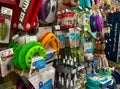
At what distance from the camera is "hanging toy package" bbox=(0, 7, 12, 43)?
107 cm

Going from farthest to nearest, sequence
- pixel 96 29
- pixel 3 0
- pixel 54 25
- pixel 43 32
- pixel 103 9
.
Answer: pixel 103 9, pixel 96 29, pixel 54 25, pixel 43 32, pixel 3 0

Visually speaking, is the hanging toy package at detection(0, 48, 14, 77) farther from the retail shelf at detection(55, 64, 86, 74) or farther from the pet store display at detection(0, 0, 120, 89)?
the retail shelf at detection(55, 64, 86, 74)

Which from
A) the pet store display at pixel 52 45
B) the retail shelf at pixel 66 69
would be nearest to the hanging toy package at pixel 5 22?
the pet store display at pixel 52 45

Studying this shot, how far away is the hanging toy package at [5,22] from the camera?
107 cm

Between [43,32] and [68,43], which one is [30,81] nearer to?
[43,32]

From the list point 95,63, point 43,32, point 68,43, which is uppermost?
point 43,32

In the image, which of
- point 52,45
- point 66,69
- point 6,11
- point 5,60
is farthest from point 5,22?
point 66,69

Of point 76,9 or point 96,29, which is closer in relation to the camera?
point 76,9

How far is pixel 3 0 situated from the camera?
102 cm

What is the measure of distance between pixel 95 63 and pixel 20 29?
3.68 feet

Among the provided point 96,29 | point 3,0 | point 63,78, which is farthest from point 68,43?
point 3,0

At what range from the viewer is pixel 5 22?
1.10 metres


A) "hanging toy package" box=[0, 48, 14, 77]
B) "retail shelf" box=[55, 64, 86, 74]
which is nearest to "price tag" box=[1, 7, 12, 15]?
"hanging toy package" box=[0, 48, 14, 77]

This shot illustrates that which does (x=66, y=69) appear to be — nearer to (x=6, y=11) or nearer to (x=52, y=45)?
(x=52, y=45)
